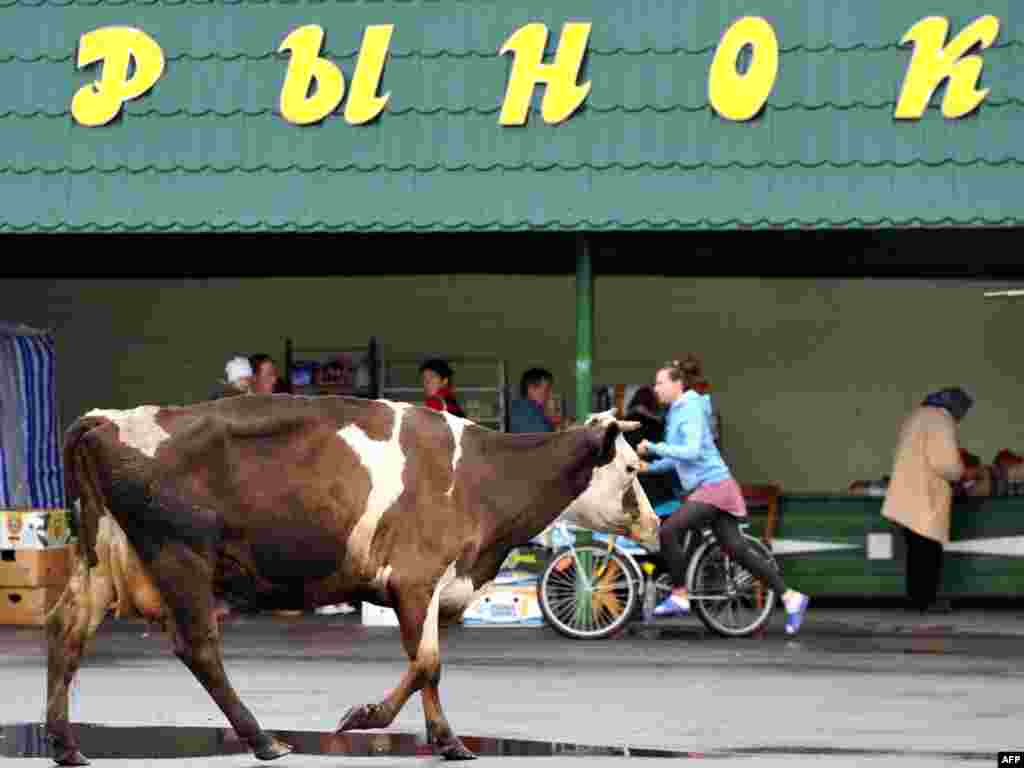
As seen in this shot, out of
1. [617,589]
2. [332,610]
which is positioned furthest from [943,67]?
[332,610]

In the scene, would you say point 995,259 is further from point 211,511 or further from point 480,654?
point 211,511

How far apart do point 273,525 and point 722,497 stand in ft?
22.5

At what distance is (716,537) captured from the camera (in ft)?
58.9

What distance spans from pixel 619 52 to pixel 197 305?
6753 millimetres

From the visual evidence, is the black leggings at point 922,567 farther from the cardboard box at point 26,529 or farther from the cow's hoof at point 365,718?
the cow's hoof at point 365,718

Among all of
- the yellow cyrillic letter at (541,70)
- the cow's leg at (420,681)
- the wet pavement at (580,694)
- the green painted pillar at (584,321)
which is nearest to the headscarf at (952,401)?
the wet pavement at (580,694)

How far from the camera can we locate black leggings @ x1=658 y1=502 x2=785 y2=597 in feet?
58.3

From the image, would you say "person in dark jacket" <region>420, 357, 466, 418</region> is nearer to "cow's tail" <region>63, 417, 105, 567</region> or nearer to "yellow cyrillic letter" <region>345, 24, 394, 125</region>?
"yellow cyrillic letter" <region>345, 24, 394, 125</region>

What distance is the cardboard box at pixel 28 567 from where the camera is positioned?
62.4ft

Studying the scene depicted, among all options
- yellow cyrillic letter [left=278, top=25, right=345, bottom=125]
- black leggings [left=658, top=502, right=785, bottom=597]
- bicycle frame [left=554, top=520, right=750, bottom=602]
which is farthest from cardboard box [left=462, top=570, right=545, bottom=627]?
yellow cyrillic letter [left=278, top=25, right=345, bottom=125]

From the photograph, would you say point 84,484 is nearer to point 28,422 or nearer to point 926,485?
point 28,422

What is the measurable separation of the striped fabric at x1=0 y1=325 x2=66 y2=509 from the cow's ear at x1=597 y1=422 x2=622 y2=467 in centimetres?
857

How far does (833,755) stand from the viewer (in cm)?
1134

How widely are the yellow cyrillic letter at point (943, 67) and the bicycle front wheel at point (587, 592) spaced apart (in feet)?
12.8
